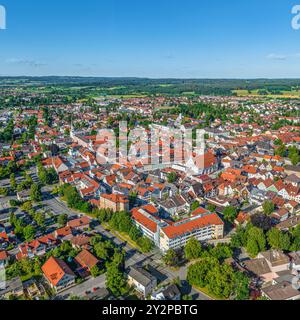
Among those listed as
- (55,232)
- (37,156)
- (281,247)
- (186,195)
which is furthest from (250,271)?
(37,156)

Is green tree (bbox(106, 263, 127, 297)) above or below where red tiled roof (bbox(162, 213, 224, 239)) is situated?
below

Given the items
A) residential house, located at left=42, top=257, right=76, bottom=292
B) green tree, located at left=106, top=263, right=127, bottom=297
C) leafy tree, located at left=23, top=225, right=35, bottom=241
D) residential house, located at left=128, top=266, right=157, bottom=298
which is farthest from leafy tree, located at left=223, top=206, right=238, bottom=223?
leafy tree, located at left=23, top=225, right=35, bottom=241

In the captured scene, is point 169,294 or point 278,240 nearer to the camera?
point 169,294

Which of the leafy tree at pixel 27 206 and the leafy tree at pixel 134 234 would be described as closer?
the leafy tree at pixel 134 234

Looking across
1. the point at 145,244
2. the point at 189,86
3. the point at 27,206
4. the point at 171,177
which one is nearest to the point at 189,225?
the point at 145,244

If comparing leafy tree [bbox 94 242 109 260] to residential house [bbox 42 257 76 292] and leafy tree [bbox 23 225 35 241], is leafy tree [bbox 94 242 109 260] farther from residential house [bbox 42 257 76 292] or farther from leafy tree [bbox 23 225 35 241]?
leafy tree [bbox 23 225 35 241]

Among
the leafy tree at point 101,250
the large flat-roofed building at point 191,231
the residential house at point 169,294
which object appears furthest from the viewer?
the large flat-roofed building at point 191,231

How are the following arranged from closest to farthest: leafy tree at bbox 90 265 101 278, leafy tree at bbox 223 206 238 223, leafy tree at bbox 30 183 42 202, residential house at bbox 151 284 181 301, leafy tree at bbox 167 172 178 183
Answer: residential house at bbox 151 284 181 301 < leafy tree at bbox 90 265 101 278 < leafy tree at bbox 223 206 238 223 < leafy tree at bbox 30 183 42 202 < leafy tree at bbox 167 172 178 183

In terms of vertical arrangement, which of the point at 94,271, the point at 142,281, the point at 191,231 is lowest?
the point at 94,271

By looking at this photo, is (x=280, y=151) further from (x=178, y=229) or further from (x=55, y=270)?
(x=55, y=270)

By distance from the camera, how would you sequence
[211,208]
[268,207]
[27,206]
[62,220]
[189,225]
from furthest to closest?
[27,206] < [211,208] < [268,207] < [62,220] < [189,225]

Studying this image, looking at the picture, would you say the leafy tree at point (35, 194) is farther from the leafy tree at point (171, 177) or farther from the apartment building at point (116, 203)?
the leafy tree at point (171, 177)

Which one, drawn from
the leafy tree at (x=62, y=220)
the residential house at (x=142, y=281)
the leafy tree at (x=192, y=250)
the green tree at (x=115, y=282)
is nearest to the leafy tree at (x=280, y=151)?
the leafy tree at (x=192, y=250)
